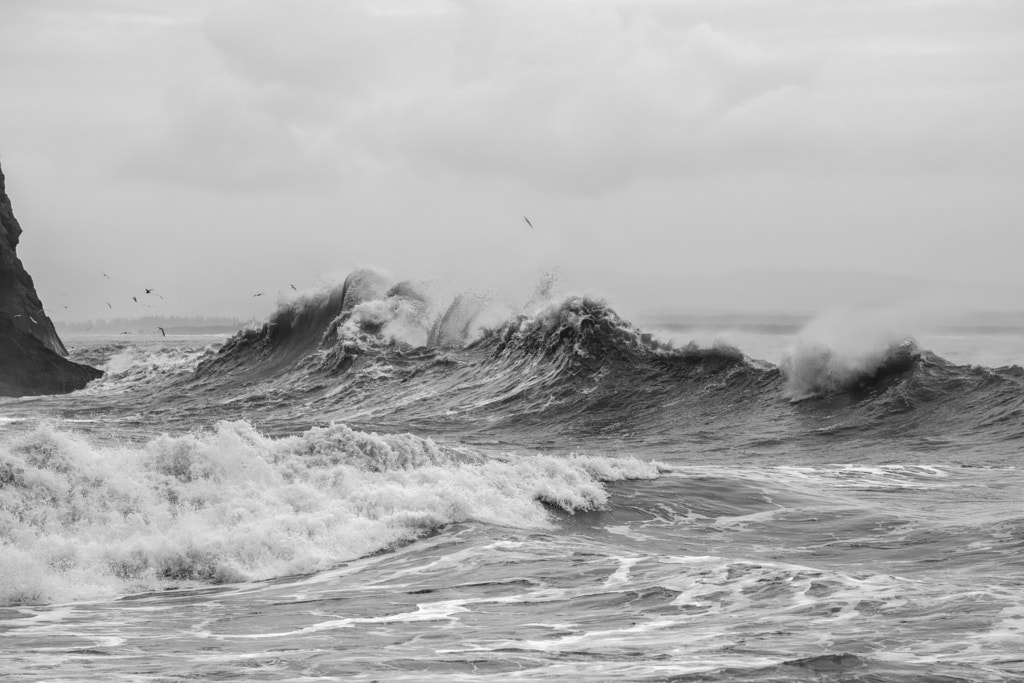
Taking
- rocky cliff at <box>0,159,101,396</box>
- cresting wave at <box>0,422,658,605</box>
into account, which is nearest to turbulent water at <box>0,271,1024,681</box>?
cresting wave at <box>0,422,658,605</box>

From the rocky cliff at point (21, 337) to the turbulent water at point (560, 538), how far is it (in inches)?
438

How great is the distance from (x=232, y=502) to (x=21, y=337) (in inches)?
1021

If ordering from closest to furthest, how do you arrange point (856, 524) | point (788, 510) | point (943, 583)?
point (943, 583)
point (856, 524)
point (788, 510)

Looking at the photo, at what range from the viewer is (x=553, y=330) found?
93.6 ft

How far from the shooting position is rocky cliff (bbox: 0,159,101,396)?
34.5 m

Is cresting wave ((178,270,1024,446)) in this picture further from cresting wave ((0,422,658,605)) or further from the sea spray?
cresting wave ((0,422,658,605))

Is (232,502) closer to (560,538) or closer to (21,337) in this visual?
(560,538)

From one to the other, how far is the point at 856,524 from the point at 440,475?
4726 millimetres

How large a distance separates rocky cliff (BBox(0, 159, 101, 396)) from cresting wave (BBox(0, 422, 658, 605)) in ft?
75.9

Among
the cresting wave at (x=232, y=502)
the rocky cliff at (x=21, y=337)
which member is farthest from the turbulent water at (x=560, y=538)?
the rocky cliff at (x=21, y=337)

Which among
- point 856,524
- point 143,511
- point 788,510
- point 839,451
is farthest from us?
point 839,451

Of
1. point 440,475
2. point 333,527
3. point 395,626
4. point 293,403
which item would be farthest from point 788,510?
point 293,403

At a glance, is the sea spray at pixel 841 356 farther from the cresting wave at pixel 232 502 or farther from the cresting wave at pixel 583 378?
the cresting wave at pixel 232 502

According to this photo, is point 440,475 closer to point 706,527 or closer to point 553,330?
point 706,527
